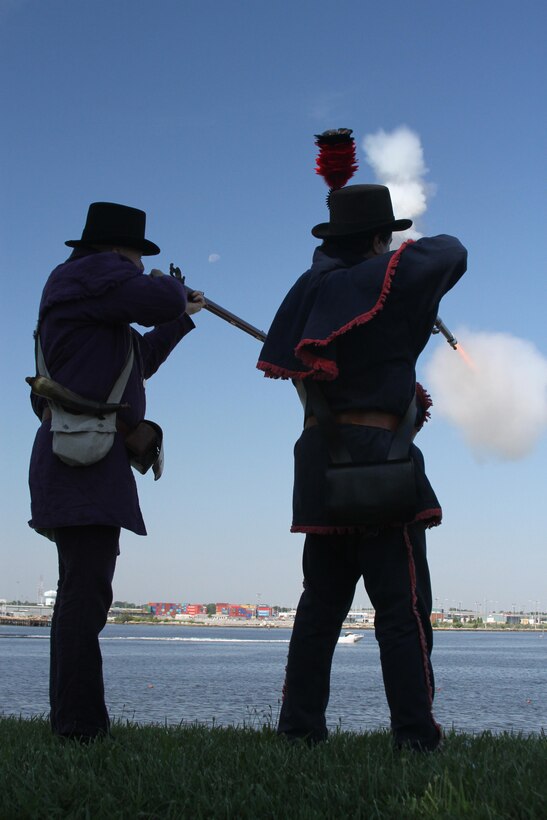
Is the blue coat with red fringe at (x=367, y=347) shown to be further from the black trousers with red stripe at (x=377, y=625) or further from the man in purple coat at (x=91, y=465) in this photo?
the man in purple coat at (x=91, y=465)

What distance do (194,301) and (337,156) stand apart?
3.52ft

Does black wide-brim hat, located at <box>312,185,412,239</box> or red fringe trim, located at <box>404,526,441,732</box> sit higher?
black wide-brim hat, located at <box>312,185,412,239</box>

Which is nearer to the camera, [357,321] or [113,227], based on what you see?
[357,321]

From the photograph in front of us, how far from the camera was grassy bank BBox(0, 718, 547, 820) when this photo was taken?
→ 2.85 m

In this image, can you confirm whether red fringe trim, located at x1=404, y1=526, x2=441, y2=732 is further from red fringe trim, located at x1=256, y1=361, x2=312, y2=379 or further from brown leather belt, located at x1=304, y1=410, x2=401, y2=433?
red fringe trim, located at x1=256, y1=361, x2=312, y2=379

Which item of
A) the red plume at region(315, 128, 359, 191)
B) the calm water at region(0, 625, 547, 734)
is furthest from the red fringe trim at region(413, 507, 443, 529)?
the calm water at region(0, 625, 547, 734)

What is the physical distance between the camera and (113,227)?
459cm

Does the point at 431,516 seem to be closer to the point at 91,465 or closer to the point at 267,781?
the point at 267,781

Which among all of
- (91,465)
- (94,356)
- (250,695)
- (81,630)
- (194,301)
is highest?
(194,301)

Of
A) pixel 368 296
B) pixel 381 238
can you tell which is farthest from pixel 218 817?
pixel 381 238

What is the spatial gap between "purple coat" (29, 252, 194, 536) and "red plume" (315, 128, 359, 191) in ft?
3.14

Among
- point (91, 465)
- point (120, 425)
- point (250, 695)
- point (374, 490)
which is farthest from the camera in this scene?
point (250, 695)

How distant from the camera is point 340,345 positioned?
13.5 ft

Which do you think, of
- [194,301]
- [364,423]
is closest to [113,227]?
[194,301]
